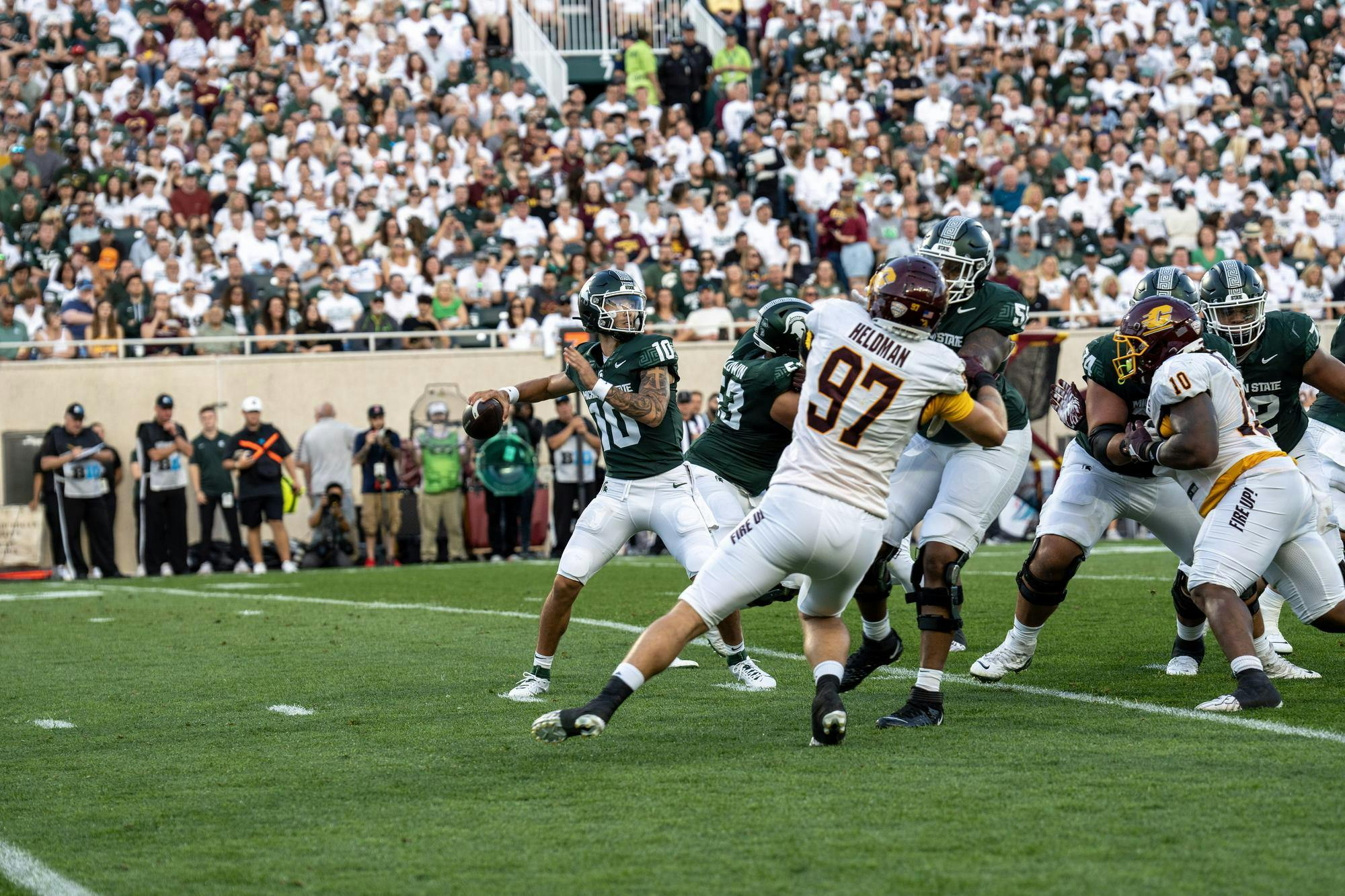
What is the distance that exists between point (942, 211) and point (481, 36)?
271 inches

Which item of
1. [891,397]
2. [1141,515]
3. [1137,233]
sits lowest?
[1141,515]

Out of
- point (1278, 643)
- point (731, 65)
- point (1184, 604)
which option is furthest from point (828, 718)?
point (731, 65)

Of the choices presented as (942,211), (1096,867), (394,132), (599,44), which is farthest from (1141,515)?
(599,44)

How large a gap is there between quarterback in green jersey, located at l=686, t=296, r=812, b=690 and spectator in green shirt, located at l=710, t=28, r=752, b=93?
14.5 metres

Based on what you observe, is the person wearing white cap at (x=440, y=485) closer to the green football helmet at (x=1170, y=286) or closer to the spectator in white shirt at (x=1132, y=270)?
the spectator in white shirt at (x=1132, y=270)

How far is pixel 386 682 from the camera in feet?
25.7

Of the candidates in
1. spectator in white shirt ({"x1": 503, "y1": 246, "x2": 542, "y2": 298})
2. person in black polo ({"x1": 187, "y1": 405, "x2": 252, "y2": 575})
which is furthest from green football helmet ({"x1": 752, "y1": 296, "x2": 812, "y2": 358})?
spectator in white shirt ({"x1": 503, "y1": 246, "x2": 542, "y2": 298})

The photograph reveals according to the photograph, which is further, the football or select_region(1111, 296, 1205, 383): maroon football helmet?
the football

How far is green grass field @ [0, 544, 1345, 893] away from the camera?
4.14 m

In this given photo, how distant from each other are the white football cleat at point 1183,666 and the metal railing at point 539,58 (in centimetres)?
1623

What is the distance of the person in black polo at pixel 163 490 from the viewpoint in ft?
54.5

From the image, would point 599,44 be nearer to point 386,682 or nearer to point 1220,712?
point 386,682

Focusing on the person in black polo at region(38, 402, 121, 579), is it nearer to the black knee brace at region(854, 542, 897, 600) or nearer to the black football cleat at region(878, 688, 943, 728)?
the black knee brace at region(854, 542, 897, 600)

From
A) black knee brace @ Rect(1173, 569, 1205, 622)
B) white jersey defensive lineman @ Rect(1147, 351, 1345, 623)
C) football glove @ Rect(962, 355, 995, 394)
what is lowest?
black knee brace @ Rect(1173, 569, 1205, 622)
